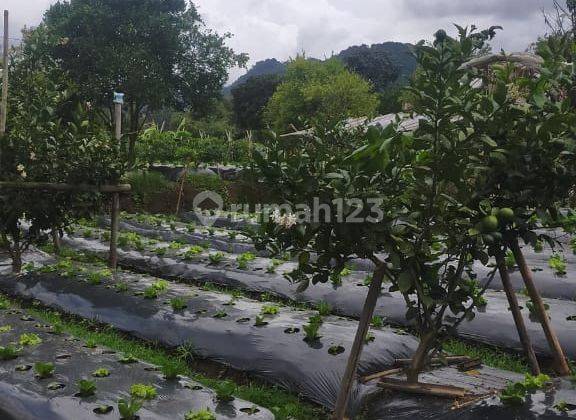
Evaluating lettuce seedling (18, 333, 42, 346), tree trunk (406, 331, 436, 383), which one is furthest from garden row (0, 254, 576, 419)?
lettuce seedling (18, 333, 42, 346)

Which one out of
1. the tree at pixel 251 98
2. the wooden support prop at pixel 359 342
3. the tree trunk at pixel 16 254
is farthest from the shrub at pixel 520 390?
the tree at pixel 251 98

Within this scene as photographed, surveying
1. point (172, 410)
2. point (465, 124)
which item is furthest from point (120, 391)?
Answer: point (465, 124)

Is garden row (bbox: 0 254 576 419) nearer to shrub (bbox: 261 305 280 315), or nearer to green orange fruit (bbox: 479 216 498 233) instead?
shrub (bbox: 261 305 280 315)

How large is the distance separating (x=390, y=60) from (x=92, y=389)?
59287 mm

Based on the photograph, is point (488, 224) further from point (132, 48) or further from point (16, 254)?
point (132, 48)

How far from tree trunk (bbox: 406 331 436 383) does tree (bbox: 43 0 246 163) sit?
64.2 ft

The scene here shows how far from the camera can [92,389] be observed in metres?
4.09

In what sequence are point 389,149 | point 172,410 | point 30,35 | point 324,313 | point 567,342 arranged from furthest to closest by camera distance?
point 30,35, point 324,313, point 567,342, point 172,410, point 389,149

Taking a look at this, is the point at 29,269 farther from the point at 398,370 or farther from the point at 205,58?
the point at 205,58

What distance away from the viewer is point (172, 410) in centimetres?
393

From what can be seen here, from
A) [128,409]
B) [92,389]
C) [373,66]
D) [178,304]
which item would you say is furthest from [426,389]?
[373,66]

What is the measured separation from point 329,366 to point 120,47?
21229 mm

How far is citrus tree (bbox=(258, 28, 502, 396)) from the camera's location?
11.8 feet

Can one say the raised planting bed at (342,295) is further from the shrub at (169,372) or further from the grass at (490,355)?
the shrub at (169,372)
